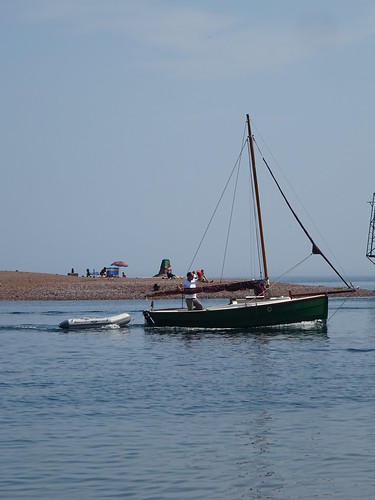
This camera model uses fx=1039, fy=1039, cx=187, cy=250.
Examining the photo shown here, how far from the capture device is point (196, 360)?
38969mm

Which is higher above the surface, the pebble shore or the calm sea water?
the pebble shore

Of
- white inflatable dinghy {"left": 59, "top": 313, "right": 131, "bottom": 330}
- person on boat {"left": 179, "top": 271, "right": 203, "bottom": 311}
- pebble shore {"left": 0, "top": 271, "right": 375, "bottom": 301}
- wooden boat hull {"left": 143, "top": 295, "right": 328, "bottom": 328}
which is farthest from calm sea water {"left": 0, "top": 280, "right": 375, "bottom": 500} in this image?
pebble shore {"left": 0, "top": 271, "right": 375, "bottom": 301}

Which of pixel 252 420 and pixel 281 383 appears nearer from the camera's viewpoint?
pixel 252 420

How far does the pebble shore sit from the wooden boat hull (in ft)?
142

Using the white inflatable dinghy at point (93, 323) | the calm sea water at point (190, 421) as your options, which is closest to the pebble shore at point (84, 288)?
the white inflatable dinghy at point (93, 323)

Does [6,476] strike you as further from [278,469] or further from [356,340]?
[356,340]

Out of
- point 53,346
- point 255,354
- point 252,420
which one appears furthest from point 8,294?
point 252,420

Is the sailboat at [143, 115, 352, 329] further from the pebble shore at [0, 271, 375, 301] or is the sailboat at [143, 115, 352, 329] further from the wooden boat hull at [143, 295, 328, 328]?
the pebble shore at [0, 271, 375, 301]

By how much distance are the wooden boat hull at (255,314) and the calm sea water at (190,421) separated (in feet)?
16.6

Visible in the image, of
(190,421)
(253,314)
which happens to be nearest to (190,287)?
(253,314)

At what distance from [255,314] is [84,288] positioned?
195ft

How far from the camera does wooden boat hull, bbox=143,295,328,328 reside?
51062mm

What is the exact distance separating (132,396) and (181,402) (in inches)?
81.7

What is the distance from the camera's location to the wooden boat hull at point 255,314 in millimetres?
51062
